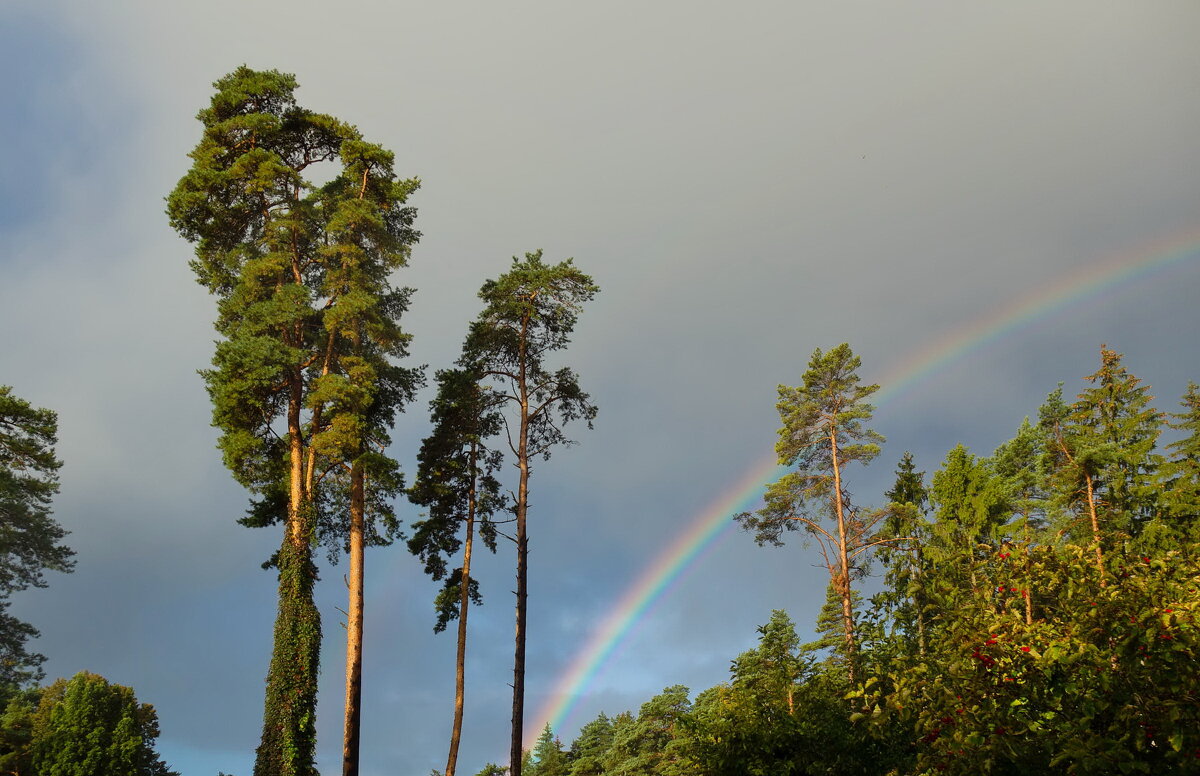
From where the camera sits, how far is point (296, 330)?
21.7 metres

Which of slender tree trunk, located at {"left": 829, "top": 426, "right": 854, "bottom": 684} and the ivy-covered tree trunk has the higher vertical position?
slender tree trunk, located at {"left": 829, "top": 426, "right": 854, "bottom": 684}

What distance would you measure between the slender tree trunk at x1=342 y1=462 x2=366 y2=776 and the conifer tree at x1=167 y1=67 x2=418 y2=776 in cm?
4

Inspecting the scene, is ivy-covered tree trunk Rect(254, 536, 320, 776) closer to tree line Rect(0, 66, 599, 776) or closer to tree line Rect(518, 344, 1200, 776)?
tree line Rect(0, 66, 599, 776)

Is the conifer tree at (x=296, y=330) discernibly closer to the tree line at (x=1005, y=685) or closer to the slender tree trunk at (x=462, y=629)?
the slender tree trunk at (x=462, y=629)

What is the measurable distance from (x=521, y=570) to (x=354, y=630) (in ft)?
14.2

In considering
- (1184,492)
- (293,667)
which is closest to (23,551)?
(293,667)

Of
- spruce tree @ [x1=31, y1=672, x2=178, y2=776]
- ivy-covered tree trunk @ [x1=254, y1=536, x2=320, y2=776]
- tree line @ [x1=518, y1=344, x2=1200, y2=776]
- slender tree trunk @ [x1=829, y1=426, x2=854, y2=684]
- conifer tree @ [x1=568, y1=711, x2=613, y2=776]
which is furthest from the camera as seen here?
conifer tree @ [x1=568, y1=711, x2=613, y2=776]

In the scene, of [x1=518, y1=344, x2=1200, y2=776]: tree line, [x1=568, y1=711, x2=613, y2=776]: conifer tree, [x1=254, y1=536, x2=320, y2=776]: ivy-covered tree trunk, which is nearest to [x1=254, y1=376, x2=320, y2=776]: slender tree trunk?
[x1=254, y1=536, x2=320, y2=776]: ivy-covered tree trunk

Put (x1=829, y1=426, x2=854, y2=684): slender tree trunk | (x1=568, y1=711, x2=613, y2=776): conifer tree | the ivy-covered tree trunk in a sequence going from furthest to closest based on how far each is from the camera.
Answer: (x1=568, y1=711, x2=613, y2=776): conifer tree
(x1=829, y1=426, x2=854, y2=684): slender tree trunk
the ivy-covered tree trunk

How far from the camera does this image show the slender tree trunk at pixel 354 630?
60.1 ft

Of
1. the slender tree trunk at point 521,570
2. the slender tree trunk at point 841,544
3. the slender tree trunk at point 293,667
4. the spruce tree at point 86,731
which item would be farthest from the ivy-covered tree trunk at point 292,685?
the spruce tree at point 86,731

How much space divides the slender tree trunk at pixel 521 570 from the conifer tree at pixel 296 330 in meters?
3.37

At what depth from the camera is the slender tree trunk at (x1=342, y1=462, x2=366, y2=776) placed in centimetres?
1833

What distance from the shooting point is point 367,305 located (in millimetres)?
21172
